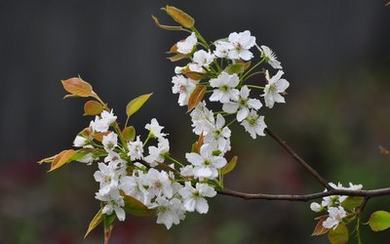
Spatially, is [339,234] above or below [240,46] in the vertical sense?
below

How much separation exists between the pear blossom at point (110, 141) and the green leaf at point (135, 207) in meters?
0.06

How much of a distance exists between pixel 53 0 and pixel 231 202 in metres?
1.81

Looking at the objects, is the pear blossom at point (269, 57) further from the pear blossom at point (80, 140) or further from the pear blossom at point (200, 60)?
Answer: the pear blossom at point (80, 140)

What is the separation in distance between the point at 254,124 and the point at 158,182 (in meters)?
0.14

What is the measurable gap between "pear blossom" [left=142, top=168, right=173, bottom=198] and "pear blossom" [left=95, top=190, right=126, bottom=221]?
0.04m

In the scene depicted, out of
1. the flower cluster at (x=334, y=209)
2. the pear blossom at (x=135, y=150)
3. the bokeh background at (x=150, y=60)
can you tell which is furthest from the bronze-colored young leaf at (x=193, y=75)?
the bokeh background at (x=150, y=60)

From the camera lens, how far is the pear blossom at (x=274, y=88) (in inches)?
41.3

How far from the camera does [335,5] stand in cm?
483

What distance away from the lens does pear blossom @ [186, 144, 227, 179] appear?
101 centimetres

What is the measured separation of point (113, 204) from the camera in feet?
3.40

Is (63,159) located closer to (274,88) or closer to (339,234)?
(274,88)

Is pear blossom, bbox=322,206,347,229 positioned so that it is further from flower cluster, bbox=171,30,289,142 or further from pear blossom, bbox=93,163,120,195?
pear blossom, bbox=93,163,120,195

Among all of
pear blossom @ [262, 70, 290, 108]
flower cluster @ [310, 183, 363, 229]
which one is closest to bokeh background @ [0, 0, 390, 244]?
flower cluster @ [310, 183, 363, 229]

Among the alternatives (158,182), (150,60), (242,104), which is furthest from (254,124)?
(150,60)
